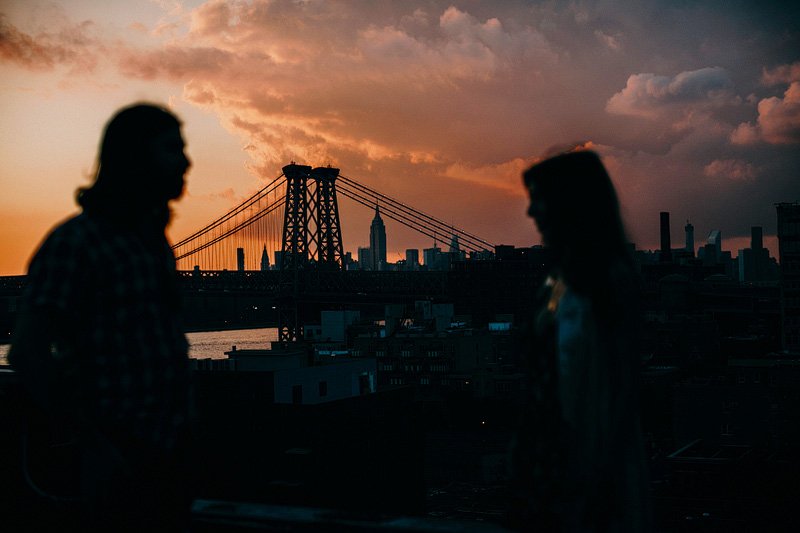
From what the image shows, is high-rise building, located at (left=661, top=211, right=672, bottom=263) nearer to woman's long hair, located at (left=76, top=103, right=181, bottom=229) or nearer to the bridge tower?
the bridge tower

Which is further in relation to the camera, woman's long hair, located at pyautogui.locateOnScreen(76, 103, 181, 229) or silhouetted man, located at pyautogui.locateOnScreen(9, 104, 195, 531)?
woman's long hair, located at pyautogui.locateOnScreen(76, 103, 181, 229)

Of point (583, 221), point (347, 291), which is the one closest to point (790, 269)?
point (347, 291)

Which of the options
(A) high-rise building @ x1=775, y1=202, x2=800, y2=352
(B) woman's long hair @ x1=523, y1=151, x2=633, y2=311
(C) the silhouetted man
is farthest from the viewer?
(A) high-rise building @ x1=775, y1=202, x2=800, y2=352

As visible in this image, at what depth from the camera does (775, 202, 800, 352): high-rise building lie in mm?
53281

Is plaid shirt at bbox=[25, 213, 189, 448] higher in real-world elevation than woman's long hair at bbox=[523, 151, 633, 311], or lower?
lower

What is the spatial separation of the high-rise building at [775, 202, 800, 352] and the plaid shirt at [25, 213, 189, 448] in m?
56.4

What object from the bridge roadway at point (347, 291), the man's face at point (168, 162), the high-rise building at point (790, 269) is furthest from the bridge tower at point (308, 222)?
the man's face at point (168, 162)

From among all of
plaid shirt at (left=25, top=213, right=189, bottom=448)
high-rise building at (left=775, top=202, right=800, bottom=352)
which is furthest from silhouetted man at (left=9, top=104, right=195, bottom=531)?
high-rise building at (left=775, top=202, right=800, bottom=352)

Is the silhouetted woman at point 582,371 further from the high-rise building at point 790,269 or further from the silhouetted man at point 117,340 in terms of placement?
the high-rise building at point 790,269

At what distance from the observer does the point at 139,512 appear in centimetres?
184

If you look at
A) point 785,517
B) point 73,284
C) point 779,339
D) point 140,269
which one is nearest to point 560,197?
point 140,269

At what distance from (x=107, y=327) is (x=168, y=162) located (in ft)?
1.37

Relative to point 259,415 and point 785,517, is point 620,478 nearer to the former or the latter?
point 259,415

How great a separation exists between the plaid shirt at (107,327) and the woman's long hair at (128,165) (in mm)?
71
